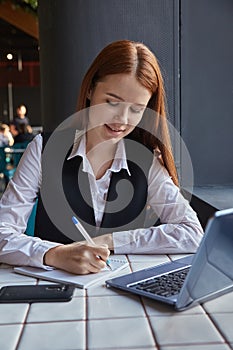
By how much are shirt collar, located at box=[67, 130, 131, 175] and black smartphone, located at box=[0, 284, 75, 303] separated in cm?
67

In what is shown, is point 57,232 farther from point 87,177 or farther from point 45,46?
point 45,46

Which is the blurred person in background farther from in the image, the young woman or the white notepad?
the white notepad

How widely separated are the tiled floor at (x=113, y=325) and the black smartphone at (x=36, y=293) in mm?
18

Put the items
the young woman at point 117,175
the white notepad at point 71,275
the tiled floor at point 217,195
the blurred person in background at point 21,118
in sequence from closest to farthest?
1. the white notepad at point 71,275
2. the young woman at point 117,175
3. the tiled floor at point 217,195
4. the blurred person in background at point 21,118

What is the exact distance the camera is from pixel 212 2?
7.86 ft

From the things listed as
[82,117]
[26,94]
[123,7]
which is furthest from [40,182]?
[26,94]

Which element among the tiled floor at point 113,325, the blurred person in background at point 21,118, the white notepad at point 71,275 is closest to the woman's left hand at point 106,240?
the white notepad at point 71,275

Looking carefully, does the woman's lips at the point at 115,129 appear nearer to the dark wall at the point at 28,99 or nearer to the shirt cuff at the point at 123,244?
the shirt cuff at the point at 123,244

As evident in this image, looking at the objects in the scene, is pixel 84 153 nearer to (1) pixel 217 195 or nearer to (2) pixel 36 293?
(2) pixel 36 293

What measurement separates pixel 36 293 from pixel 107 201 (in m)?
0.70

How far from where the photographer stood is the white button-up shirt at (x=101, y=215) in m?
1.27

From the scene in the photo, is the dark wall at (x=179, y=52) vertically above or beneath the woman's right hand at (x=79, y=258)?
above

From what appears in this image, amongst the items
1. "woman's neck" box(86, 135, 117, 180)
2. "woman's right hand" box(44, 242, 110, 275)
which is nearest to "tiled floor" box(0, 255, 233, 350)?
"woman's right hand" box(44, 242, 110, 275)

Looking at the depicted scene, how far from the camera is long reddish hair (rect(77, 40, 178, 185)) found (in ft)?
4.84
